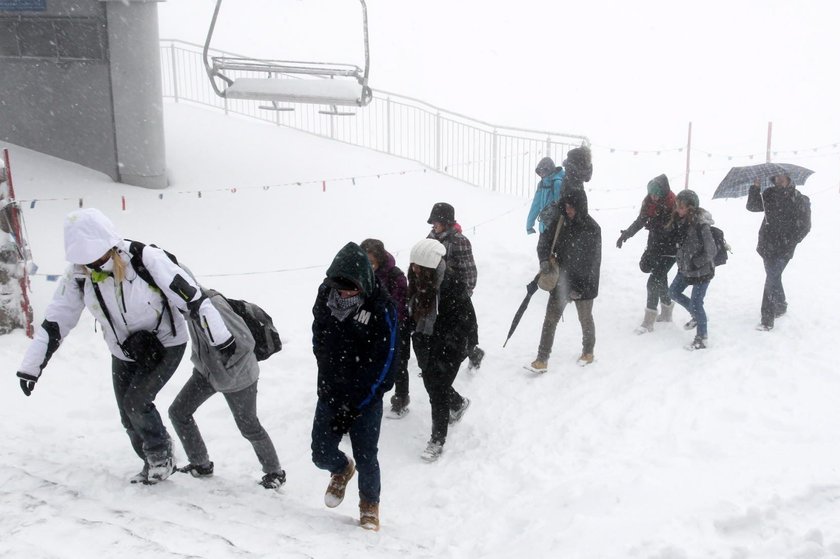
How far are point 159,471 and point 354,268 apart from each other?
71.6 inches

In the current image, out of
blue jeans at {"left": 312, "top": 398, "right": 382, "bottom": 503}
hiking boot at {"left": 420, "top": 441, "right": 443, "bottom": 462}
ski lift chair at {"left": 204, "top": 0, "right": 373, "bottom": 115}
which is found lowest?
hiking boot at {"left": 420, "top": 441, "right": 443, "bottom": 462}

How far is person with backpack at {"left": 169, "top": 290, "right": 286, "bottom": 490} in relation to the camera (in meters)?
4.09

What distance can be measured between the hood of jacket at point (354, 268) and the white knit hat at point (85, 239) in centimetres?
119

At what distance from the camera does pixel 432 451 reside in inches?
217

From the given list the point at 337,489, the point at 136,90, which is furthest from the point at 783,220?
the point at 136,90

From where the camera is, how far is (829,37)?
47250 millimetres

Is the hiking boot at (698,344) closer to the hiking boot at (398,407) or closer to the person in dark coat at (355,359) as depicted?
the hiking boot at (398,407)

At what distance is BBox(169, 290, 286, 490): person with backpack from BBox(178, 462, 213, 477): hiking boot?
5cm

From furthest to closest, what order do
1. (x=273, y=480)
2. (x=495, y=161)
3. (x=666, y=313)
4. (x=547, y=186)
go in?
(x=495, y=161), (x=547, y=186), (x=666, y=313), (x=273, y=480)

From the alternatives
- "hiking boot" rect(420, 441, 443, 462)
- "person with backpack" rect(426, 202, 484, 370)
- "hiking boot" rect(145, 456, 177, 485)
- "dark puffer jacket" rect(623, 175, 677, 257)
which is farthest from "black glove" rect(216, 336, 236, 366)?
"dark puffer jacket" rect(623, 175, 677, 257)

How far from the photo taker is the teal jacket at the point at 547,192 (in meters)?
8.22

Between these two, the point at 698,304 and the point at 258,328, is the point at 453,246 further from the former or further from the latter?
the point at 698,304

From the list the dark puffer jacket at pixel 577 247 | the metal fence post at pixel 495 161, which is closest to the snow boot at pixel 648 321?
the dark puffer jacket at pixel 577 247

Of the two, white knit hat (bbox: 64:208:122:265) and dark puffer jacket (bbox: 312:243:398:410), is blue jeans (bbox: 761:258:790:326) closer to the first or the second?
dark puffer jacket (bbox: 312:243:398:410)
